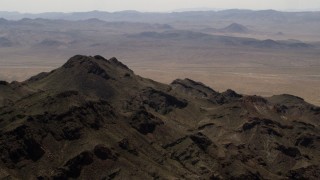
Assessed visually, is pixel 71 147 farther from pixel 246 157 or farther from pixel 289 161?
pixel 289 161

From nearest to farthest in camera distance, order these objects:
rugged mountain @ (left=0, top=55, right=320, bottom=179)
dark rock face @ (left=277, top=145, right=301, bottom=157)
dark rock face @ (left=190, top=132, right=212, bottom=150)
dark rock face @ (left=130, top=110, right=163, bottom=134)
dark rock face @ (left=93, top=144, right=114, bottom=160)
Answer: rugged mountain @ (left=0, top=55, right=320, bottom=179), dark rock face @ (left=93, top=144, right=114, bottom=160), dark rock face @ (left=190, top=132, right=212, bottom=150), dark rock face @ (left=130, top=110, right=163, bottom=134), dark rock face @ (left=277, top=145, right=301, bottom=157)

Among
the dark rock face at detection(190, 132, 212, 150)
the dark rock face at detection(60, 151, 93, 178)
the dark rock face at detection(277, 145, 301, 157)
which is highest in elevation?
the dark rock face at detection(60, 151, 93, 178)

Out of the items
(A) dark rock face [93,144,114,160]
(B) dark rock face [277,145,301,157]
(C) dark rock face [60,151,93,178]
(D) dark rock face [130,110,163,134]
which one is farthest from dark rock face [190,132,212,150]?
(C) dark rock face [60,151,93,178]

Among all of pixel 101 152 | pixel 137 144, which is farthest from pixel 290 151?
pixel 101 152

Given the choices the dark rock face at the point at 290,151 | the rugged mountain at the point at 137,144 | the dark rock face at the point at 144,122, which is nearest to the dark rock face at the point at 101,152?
the rugged mountain at the point at 137,144

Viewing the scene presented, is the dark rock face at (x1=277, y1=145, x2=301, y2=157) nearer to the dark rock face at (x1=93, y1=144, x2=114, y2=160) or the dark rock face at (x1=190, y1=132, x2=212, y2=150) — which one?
the dark rock face at (x1=190, y1=132, x2=212, y2=150)

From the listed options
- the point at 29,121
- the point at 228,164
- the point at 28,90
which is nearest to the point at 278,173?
the point at 228,164

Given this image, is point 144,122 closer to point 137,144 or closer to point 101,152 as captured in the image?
point 137,144

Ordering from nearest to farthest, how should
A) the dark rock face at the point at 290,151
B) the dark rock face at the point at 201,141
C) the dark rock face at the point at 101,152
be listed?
the dark rock face at the point at 101,152
the dark rock face at the point at 201,141
the dark rock face at the point at 290,151

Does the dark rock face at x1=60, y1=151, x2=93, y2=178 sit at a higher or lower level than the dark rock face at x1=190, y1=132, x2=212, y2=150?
higher

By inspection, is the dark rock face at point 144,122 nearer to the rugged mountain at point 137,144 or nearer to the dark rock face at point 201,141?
the rugged mountain at point 137,144

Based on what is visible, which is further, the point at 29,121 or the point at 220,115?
the point at 220,115
